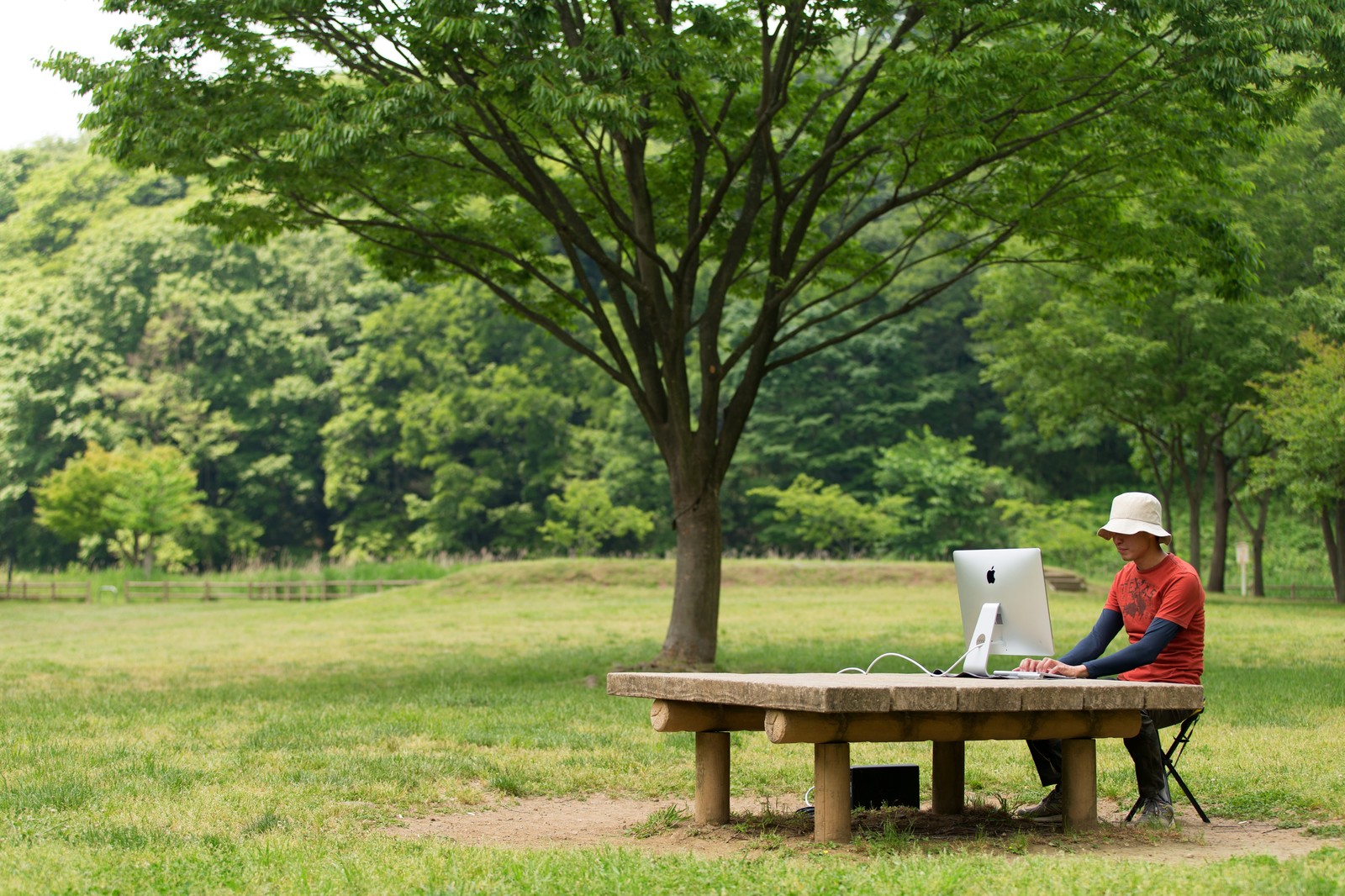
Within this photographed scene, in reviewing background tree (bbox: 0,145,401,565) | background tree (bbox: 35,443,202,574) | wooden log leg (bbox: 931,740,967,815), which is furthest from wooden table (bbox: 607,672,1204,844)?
background tree (bbox: 0,145,401,565)

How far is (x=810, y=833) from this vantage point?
6590mm

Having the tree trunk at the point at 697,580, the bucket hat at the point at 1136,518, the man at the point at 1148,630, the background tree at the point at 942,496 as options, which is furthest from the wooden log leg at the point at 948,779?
the background tree at the point at 942,496

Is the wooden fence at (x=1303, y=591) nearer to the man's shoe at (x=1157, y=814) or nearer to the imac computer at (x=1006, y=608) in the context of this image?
the man's shoe at (x=1157, y=814)

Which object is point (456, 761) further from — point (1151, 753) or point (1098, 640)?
point (1151, 753)

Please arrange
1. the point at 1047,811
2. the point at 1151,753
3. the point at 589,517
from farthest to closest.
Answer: the point at 589,517 → the point at 1047,811 → the point at 1151,753

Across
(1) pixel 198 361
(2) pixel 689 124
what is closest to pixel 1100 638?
(2) pixel 689 124

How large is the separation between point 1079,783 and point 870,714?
1.26 m

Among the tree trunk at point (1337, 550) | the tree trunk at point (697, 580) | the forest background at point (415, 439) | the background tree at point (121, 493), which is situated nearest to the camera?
the tree trunk at point (697, 580)

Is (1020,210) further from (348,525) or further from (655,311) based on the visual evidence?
(348,525)

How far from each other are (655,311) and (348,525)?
42827 millimetres

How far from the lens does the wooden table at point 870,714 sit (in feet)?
18.6

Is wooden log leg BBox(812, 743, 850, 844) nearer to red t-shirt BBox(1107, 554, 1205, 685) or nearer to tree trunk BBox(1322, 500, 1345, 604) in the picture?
red t-shirt BBox(1107, 554, 1205, 685)

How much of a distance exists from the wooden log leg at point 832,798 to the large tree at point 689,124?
7.27 m

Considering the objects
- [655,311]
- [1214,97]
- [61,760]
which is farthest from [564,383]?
[61,760]
